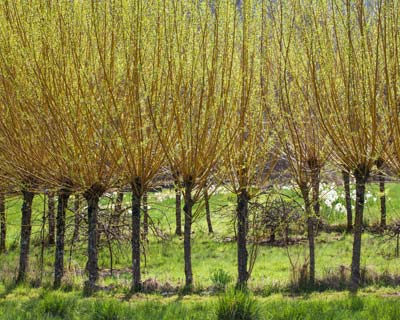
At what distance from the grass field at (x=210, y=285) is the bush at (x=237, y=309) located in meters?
0.10

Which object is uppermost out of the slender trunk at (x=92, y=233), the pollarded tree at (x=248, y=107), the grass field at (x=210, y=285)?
the pollarded tree at (x=248, y=107)

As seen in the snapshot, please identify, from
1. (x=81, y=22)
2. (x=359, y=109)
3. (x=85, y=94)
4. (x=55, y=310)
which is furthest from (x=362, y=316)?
(x=81, y=22)

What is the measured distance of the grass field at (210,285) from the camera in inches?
241

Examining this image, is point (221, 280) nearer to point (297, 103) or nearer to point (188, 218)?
point (188, 218)

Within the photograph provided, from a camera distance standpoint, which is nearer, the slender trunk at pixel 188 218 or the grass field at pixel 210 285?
the grass field at pixel 210 285

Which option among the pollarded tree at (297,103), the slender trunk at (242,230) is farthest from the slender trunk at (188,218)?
the pollarded tree at (297,103)

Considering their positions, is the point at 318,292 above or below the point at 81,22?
below

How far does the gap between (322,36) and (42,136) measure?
433 cm

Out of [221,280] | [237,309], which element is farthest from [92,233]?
[237,309]

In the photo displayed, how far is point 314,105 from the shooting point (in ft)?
28.3

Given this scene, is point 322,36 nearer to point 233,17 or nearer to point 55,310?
point 233,17

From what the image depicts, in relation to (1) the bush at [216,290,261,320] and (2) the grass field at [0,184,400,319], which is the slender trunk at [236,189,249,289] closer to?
(2) the grass field at [0,184,400,319]

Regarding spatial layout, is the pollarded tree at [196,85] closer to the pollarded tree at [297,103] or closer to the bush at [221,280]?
the pollarded tree at [297,103]

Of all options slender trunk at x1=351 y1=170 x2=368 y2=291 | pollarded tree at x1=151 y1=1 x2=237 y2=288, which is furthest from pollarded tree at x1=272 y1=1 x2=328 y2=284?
pollarded tree at x1=151 y1=1 x2=237 y2=288
